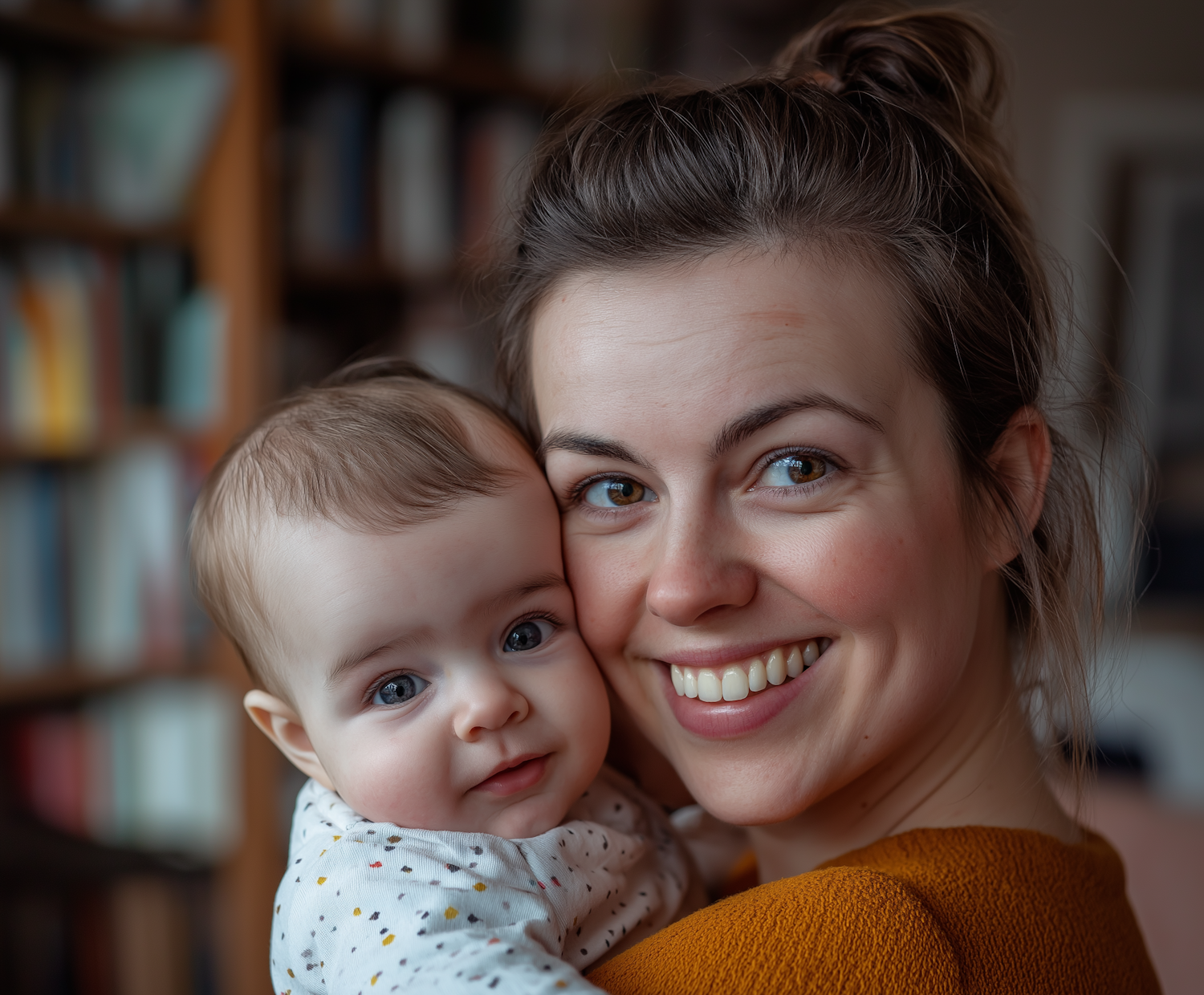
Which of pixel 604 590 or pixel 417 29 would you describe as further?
pixel 417 29

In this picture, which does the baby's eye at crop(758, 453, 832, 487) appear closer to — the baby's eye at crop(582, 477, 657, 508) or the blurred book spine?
the baby's eye at crop(582, 477, 657, 508)

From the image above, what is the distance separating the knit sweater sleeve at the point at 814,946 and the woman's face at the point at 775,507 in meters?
0.14

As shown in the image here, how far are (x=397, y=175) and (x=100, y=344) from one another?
36.8 inches

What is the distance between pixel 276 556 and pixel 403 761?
0.23 metres

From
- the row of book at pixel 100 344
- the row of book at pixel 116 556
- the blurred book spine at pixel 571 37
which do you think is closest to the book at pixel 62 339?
the row of book at pixel 100 344

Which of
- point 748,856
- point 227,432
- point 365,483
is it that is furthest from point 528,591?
point 227,432

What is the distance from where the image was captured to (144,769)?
259cm

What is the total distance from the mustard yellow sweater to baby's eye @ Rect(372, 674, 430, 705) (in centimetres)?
30

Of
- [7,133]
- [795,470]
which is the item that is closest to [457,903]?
[795,470]

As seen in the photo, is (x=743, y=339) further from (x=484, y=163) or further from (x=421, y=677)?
(x=484, y=163)

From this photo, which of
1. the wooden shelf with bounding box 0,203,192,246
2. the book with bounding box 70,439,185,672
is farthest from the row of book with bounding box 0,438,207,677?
the wooden shelf with bounding box 0,203,192,246

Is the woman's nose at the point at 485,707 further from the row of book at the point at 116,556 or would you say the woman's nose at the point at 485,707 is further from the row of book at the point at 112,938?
the row of book at the point at 112,938

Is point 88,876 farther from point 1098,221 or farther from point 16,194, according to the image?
point 1098,221

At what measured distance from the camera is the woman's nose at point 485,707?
0.91 m
